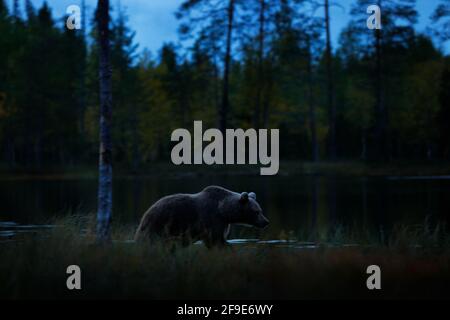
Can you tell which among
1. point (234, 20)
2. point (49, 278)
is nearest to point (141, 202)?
point (49, 278)

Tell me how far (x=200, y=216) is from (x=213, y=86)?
2366 inches

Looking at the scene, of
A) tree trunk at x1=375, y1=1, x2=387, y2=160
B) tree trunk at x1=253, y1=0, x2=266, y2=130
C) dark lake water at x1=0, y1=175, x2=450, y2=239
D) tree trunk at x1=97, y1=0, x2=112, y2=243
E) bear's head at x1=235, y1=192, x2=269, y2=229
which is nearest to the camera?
tree trunk at x1=97, y1=0, x2=112, y2=243

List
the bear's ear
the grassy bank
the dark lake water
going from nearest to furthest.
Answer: the bear's ear
the dark lake water
the grassy bank

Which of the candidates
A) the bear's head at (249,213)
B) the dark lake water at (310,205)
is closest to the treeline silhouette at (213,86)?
the dark lake water at (310,205)

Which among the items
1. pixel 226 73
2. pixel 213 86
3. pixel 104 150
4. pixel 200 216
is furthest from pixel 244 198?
pixel 213 86

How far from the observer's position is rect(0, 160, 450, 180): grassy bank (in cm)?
4156

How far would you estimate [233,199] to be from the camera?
10.6 metres

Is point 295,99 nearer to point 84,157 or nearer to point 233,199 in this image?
point 84,157

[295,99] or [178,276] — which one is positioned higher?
[295,99]

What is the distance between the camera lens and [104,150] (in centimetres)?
1025

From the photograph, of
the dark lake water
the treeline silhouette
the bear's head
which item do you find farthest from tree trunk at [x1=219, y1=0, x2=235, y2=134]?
the bear's head

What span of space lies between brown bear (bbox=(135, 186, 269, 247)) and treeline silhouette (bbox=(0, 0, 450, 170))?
32942 millimetres

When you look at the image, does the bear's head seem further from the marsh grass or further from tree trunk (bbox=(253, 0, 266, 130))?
tree trunk (bbox=(253, 0, 266, 130))

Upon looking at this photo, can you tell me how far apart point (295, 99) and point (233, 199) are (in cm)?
6615
